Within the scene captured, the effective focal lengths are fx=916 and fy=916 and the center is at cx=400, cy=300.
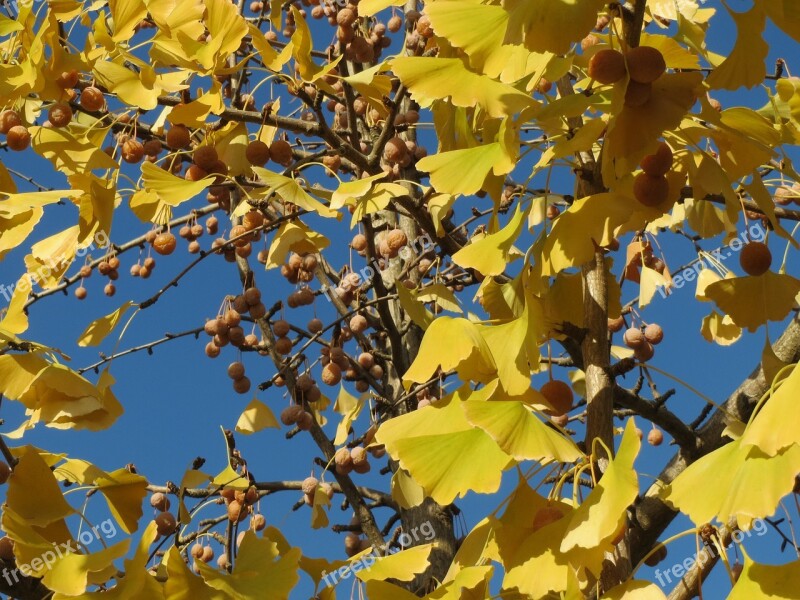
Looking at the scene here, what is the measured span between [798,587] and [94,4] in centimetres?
219

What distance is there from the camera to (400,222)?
143 inches

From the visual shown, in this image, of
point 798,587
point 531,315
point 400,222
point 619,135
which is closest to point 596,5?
point 619,135

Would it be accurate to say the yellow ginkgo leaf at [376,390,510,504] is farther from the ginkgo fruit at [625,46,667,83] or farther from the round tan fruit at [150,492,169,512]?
the round tan fruit at [150,492,169,512]

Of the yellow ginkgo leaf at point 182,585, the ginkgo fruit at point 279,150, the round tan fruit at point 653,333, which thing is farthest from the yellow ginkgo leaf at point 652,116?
the round tan fruit at point 653,333

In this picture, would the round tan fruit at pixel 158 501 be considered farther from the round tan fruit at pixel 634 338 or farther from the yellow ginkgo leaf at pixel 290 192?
the round tan fruit at pixel 634 338

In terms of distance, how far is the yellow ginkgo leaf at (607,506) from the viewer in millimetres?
1205

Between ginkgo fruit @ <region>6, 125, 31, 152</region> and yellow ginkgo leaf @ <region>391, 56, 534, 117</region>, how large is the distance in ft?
4.50

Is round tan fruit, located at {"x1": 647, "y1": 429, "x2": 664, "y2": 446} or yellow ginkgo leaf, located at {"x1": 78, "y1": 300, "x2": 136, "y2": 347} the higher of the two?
yellow ginkgo leaf, located at {"x1": 78, "y1": 300, "x2": 136, "y2": 347}

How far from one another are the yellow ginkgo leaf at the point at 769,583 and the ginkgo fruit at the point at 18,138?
2033 mm

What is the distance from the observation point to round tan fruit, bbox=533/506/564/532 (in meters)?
1.43

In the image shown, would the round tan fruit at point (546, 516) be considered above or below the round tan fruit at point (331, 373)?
above

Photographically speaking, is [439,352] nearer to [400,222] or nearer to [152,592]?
[152,592]

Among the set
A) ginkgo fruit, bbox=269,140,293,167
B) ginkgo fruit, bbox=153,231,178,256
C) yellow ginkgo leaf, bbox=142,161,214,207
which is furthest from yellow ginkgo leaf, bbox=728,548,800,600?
ginkgo fruit, bbox=153,231,178,256

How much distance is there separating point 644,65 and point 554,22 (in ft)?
0.63
